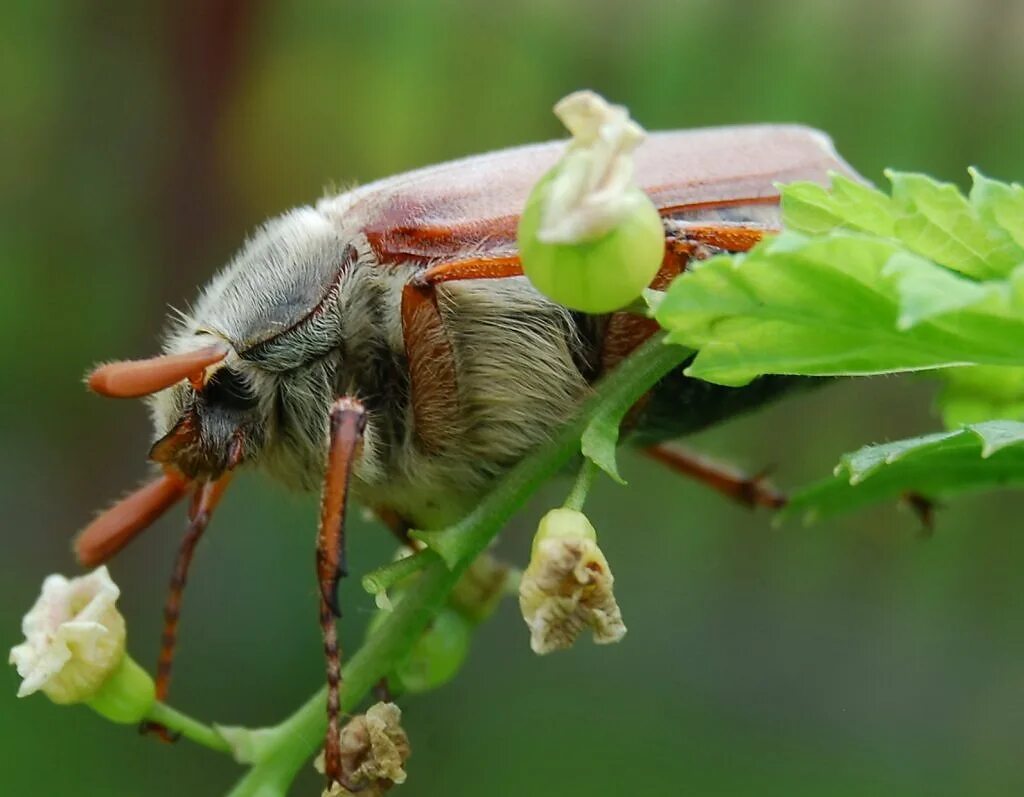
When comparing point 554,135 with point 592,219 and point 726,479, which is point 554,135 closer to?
point 726,479

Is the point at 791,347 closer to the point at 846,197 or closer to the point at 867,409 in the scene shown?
the point at 846,197

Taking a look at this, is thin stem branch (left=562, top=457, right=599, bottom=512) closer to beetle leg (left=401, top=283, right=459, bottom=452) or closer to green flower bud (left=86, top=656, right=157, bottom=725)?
beetle leg (left=401, top=283, right=459, bottom=452)

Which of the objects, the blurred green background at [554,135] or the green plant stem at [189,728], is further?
the blurred green background at [554,135]

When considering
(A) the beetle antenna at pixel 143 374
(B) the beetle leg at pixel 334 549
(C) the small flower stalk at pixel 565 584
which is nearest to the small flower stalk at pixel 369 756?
(B) the beetle leg at pixel 334 549

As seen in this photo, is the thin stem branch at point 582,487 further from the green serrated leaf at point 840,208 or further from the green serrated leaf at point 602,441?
the green serrated leaf at point 840,208

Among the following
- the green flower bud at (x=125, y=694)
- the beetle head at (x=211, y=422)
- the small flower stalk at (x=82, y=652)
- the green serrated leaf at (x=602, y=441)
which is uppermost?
the green serrated leaf at (x=602, y=441)
